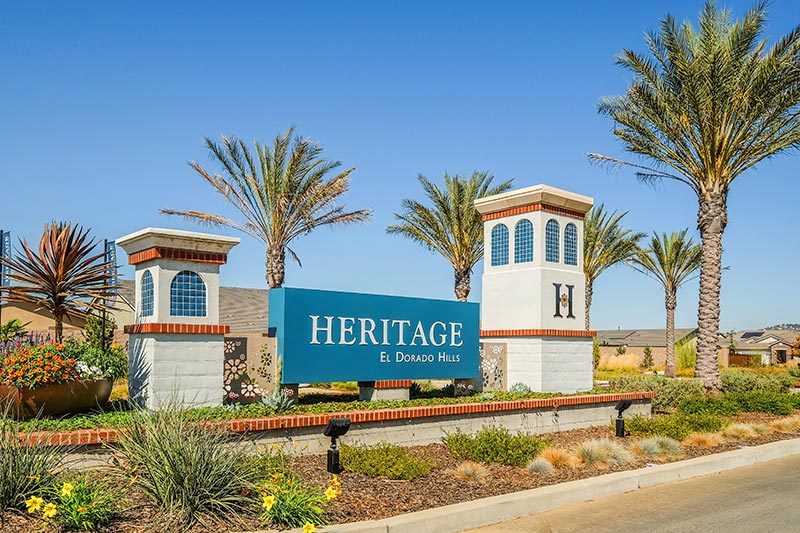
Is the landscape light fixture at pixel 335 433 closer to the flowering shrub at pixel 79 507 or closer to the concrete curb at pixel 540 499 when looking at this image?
the concrete curb at pixel 540 499

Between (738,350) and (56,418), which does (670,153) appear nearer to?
(56,418)

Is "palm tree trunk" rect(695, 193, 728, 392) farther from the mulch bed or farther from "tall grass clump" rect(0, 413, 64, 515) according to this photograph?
"tall grass clump" rect(0, 413, 64, 515)

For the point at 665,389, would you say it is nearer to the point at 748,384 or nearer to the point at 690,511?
the point at 748,384

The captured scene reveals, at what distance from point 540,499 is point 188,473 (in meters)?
4.03

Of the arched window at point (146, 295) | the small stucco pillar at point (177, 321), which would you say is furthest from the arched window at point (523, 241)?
the arched window at point (146, 295)

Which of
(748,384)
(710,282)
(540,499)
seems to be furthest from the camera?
(748,384)

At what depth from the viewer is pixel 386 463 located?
951 centimetres

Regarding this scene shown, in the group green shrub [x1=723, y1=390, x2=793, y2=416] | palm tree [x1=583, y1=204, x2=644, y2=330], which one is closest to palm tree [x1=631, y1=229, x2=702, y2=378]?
palm tree [x1=583, y1=204, x2=644, y2=330]

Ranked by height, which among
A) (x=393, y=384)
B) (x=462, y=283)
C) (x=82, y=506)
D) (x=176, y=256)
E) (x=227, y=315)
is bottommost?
(x=82, y=506)

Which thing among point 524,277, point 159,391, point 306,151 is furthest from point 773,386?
point 159,391

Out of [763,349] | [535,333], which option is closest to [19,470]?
[535,333]

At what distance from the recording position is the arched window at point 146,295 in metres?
11.1

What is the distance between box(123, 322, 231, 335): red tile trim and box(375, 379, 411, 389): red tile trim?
9.95 ft

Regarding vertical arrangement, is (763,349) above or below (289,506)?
below
